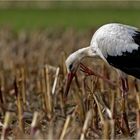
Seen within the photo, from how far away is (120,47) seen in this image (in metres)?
9.12

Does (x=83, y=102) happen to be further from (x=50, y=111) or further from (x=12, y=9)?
(x=12, y=9)

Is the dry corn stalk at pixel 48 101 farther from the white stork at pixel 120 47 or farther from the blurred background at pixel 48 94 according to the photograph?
the white stork at pixel 120 47

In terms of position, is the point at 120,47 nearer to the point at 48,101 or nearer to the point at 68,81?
the point at 68,81

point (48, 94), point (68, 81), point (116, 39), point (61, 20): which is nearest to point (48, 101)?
point (48, 94)

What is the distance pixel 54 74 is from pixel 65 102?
1.16 m

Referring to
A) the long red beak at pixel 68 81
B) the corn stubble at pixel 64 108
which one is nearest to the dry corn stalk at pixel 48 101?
the corn stubble at pixel 64 108

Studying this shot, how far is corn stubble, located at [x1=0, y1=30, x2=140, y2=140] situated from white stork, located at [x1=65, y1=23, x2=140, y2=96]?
0.26 metres

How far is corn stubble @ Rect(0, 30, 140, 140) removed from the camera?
684cm

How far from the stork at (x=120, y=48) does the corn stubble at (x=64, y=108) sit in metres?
0.22

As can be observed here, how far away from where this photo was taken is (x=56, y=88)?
9656 mm

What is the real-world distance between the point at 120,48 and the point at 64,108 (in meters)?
0.92

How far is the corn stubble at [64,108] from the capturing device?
6.84 m

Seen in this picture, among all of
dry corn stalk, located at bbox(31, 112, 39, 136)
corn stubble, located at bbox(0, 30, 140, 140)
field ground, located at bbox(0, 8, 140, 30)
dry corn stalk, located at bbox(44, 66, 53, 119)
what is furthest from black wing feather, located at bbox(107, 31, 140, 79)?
field ground, located at bbox(0, 8, 140, 30)

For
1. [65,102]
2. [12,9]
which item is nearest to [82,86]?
[65,102]
